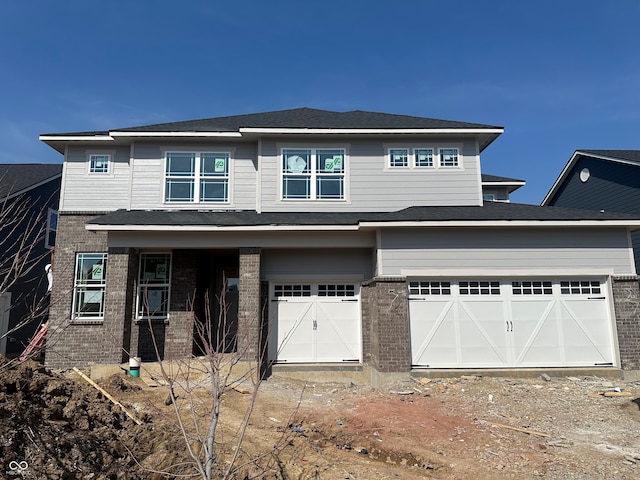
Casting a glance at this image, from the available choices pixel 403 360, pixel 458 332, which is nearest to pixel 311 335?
pixel 403 360

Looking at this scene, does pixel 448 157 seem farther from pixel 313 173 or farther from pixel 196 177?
pixel 196 177

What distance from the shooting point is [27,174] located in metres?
19.8

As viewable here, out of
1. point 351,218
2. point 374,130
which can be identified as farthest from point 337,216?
point 374,130

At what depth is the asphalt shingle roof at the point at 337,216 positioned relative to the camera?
→ 11.2m

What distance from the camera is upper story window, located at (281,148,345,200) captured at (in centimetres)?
1311

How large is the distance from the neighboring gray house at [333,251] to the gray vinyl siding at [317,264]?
0.13ft

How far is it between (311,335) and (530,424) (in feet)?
19.7

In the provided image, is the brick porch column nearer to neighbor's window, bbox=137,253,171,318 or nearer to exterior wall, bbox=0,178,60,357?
neighbor's window, bbox=137,253,171,318

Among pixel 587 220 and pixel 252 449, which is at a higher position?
pixel 587 220

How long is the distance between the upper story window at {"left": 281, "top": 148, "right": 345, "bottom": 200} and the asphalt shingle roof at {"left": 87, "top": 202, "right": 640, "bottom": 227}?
2.12 feet

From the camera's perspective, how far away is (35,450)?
5309mm

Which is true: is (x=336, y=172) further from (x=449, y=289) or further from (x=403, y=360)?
(x=403, y=360)

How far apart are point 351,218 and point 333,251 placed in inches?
42.7

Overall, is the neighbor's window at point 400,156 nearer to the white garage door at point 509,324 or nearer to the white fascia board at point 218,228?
the white fascia board at point 218,228
